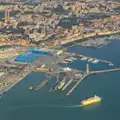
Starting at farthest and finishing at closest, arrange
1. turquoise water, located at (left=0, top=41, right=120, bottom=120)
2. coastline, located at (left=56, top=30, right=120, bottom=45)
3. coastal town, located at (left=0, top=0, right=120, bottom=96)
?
1. coastline, located at (left=56, top=30, right=120, bottom=45)
2. coastal town, located at (left=0, top=0, right=120, bottom=96)
3. turquoise water, located at (left=0, top=41, right=120, bottom=120)

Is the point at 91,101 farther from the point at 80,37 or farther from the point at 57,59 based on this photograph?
the point at 80,37

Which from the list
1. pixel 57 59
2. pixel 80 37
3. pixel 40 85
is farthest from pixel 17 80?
pixel 80 37

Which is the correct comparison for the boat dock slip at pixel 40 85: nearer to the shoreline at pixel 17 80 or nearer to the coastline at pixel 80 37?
the shoreline at pixel 17 80

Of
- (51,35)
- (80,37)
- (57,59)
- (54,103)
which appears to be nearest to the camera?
(54,103)

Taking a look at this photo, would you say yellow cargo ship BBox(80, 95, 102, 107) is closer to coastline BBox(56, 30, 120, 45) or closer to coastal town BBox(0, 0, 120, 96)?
coastal town BBox(0, 0, 120, 96)

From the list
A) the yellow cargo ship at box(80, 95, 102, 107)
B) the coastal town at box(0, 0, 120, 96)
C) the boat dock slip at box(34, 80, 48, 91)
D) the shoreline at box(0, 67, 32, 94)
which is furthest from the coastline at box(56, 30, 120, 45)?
the yellow cargo ship at box(80, 95, 102, 107)

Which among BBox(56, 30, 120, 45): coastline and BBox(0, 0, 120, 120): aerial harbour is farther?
BBox(56, 30, 120, 45): coastline

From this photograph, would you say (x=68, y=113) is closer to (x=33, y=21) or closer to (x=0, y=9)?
(x=33, y=21)

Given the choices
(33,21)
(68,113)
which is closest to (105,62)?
(68,113)
